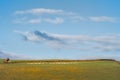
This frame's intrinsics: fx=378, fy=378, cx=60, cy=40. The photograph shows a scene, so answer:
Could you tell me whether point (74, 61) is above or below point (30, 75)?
above

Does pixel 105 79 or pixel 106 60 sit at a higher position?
pixel 106 60

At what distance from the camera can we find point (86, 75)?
49.9 meters

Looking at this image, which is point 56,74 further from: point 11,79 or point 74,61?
point 74,61

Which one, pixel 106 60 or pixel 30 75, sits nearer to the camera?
pixel 30 75

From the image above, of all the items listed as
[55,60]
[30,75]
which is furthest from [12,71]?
[55,60]

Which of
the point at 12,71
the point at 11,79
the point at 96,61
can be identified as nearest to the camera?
the point at 11,79

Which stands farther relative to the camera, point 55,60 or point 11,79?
point 55,60

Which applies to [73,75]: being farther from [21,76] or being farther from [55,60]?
[55,60]

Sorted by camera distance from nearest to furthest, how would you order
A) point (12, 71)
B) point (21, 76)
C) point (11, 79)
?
point (11, 79)
point (21, 76)
point (12, 71)

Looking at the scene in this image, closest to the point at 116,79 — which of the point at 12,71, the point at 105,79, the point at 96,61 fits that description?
the point at 105,79

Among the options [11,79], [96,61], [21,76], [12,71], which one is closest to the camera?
[11,79]

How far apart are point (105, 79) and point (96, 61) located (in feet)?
92.4

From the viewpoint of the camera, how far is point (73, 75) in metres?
49.8

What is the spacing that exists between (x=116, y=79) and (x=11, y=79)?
41.9 feet
